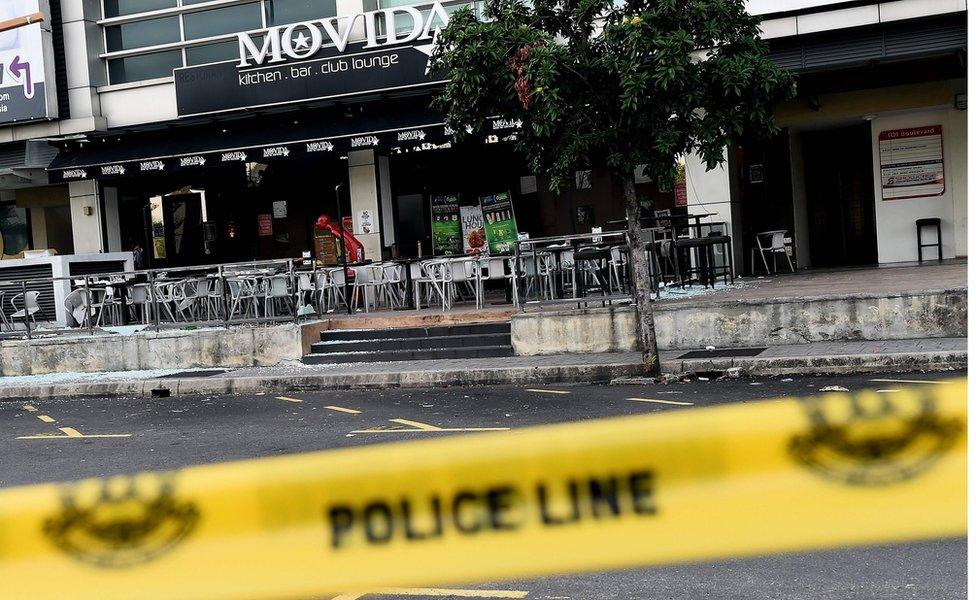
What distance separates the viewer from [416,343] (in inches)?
602

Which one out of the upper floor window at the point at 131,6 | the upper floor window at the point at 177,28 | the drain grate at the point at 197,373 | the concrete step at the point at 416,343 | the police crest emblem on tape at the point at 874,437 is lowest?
the drain grate at the point at 197,373

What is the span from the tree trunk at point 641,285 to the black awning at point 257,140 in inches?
263

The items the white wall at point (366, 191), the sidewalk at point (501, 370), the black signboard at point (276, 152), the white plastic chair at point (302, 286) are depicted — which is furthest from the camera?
the white wall at point (366, 191)

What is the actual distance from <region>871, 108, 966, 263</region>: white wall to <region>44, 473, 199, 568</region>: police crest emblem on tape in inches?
723

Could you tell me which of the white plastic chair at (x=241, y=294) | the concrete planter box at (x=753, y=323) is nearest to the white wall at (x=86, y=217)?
the white plastic chair at (x=241, y=294)

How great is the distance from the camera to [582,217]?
67.3 feet

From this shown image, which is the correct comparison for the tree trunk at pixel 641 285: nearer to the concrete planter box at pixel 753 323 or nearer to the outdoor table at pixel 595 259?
the concrete planter box at pixel 753 323

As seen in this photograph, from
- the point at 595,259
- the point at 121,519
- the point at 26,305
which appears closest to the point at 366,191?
the point at 26,305

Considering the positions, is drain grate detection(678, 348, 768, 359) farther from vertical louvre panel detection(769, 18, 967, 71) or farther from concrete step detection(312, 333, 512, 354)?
vertical louvre panel detection(769, 18, 967, 71)

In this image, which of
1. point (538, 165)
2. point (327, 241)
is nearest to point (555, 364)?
point (538, 165)

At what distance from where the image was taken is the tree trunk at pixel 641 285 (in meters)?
12.3

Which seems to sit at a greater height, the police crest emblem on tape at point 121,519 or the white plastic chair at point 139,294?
the white plastic chair at point 139,294

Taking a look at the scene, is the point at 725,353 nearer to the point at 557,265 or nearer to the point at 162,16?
the point at 557,265

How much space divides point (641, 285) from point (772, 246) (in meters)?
7.99
